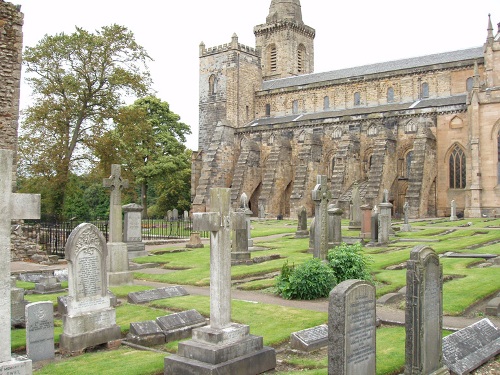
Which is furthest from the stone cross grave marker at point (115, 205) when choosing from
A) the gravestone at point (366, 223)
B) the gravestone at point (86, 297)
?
the gravestone at point (366, 223)

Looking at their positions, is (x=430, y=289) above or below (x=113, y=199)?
below

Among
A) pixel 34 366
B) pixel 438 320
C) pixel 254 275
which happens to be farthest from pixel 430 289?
pixel 254 275

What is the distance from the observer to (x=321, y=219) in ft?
52.5

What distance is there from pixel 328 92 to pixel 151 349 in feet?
154

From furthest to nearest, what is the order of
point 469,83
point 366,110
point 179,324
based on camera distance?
point 366,110 < point 469,83 < point 179,324

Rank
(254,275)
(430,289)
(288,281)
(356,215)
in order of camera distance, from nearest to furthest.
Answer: (430,289)
(288,281)
(254,275)
(356,215)

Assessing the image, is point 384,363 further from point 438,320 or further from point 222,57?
point 222,57

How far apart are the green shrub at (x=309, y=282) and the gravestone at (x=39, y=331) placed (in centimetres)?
573

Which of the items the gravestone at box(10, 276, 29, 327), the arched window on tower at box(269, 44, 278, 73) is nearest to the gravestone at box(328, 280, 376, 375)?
the gravestone at box(10, 276, 29, 327)

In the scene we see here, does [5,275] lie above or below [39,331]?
above

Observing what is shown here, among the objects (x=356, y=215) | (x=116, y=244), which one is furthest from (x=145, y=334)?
(x=356, y=215)

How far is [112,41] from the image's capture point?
30.3m

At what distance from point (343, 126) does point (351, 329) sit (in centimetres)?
4280

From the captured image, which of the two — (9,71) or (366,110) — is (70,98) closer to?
(9,71)
